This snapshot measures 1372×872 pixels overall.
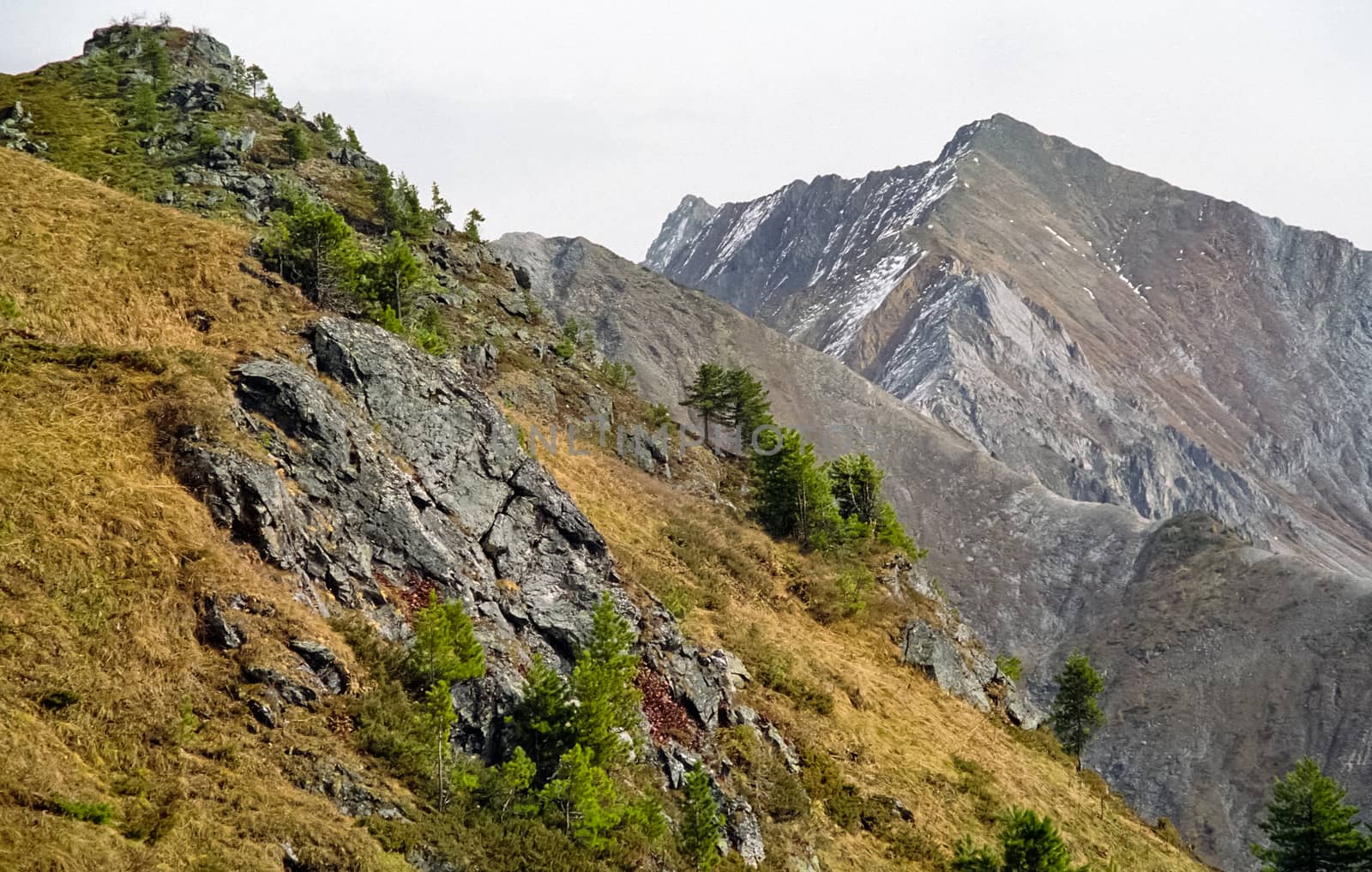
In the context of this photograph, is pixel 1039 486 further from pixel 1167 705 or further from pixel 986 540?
pixel 1167 705

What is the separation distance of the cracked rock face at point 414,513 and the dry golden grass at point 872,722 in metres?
3.70

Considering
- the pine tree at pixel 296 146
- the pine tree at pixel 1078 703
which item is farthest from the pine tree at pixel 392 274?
the pine tree at pixel 1078 703

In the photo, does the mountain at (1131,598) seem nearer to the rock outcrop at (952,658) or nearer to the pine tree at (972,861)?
the rock outcrop at (952,658)

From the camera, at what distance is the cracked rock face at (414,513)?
20.3 meters

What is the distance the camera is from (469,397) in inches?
1171

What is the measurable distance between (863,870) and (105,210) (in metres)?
31.6

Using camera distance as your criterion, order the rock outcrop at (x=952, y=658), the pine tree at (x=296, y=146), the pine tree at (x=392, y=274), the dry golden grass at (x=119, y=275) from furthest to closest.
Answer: the pine tree at (x=296, y=146), the rock outcrop at (x=952, y=658), the pine tree at (x=392, y=274), the dry golden grass at (x=119, y=275)

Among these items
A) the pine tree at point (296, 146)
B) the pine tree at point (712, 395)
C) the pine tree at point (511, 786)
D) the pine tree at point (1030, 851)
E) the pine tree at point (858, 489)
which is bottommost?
the pine tree at point (511, 786)

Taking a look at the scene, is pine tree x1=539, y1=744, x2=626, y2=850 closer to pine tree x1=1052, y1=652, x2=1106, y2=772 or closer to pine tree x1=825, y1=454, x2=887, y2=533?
pine tree x1=825, y1=454, x2=887, y2=533

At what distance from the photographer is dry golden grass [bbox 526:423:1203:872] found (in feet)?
96.5

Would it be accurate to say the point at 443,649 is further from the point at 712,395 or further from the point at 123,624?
the point at 712,395

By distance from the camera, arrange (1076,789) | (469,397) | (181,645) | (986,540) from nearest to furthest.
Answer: (181,645)
(469,397)
(1076,789)
(986,540)

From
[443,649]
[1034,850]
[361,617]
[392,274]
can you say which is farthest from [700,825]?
[392,274]

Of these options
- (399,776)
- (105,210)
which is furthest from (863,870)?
(105,210)
